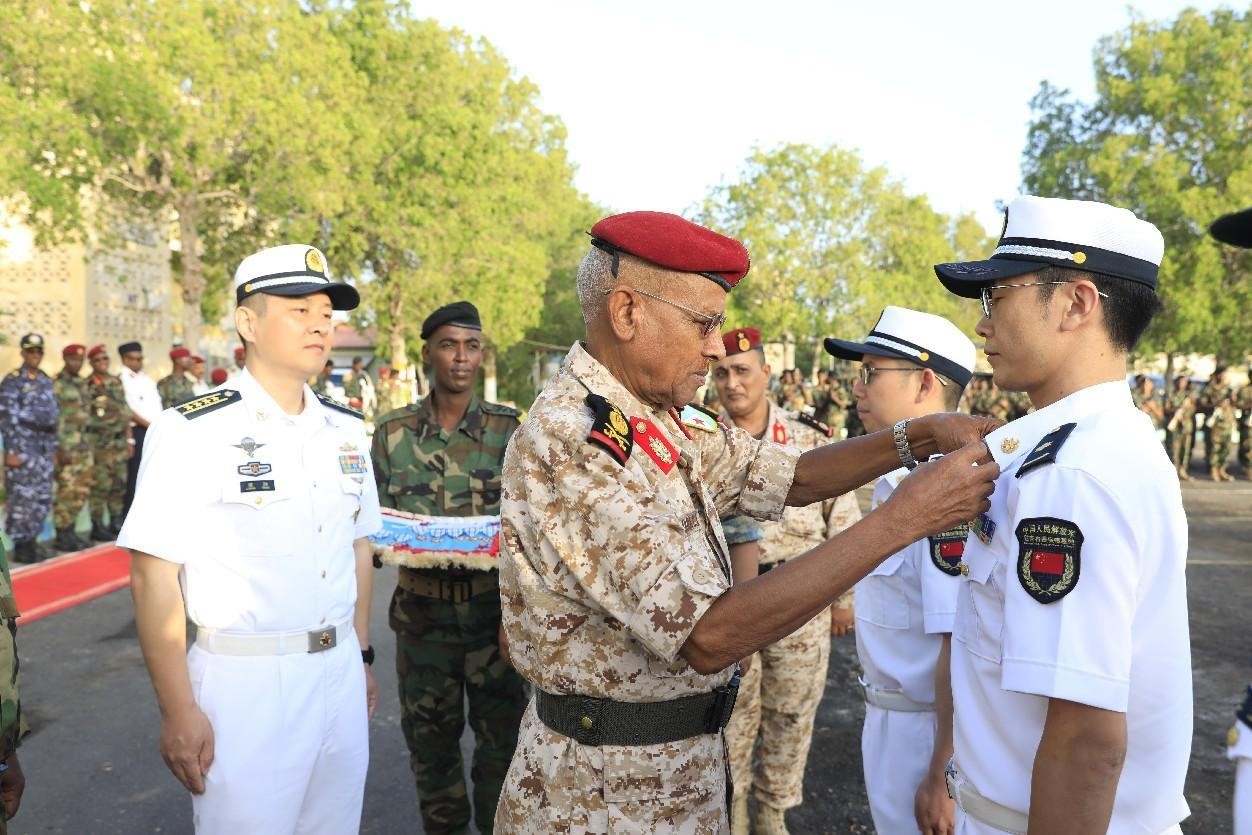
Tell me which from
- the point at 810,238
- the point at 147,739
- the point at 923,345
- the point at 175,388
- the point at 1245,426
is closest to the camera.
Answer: the point at 923,345

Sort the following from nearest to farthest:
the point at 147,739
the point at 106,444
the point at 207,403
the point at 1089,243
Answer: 1. the point at 1089,243
2. the point at 207,403
3. the point at 147,739
4. the point at 106,444

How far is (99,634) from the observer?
22.1ft

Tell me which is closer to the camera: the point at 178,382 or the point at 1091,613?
the point at 1091,613

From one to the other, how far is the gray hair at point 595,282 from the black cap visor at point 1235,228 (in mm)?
1368

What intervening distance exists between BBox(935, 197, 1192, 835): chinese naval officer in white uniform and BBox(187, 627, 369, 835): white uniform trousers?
189 cm

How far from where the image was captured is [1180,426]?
1844 cm

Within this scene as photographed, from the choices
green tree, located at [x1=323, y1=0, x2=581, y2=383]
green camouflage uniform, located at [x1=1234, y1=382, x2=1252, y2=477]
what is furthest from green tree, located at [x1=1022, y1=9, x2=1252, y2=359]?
green tree, located at [x1=323, y1=0, x2=581, y2=383]

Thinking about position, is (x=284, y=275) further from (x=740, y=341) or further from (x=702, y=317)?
(x=740, y=341)

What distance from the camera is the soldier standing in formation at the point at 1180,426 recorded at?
1831cm

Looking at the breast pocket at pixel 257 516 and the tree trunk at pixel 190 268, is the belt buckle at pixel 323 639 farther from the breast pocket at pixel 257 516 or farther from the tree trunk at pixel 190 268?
the tree trunk at pixel 190 268

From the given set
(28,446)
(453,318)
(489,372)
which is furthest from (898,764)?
(489,372)

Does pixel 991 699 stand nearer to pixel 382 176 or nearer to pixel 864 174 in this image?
pixel 382 176

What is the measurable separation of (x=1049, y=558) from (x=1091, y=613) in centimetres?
11

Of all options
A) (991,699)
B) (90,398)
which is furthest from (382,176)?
(991,699)
